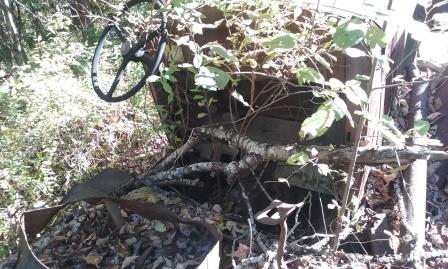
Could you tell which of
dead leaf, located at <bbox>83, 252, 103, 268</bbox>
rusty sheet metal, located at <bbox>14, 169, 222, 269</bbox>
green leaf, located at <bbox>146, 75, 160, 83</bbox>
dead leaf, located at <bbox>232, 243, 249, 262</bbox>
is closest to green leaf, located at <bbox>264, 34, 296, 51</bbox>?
green leaf, located at <bbox>146, 75, 160, 83</bbox>

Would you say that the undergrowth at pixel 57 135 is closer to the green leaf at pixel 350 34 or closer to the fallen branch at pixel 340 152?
the fallen branch at pixel 340 152

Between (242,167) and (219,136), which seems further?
(219,136)

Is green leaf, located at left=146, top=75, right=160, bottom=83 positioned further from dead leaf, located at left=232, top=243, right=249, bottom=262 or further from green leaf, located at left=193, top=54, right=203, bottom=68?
dead leaf, located at left=232, top=243, right=249, bottom=262

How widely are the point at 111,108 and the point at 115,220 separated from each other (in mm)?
1649

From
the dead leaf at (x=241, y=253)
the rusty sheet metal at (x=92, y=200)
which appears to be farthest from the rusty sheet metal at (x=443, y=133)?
the rusty sheet metal at (x=92, y=200)

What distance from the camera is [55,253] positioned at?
2.92 metres

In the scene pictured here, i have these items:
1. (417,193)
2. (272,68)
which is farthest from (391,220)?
(272,68)

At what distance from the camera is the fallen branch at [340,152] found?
2234 mm

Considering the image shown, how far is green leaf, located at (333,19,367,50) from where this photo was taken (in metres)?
1.43

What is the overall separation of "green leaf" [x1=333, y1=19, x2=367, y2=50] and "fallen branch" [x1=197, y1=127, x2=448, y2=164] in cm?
79

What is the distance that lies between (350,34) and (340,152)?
1.15 meters

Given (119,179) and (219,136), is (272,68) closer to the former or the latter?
(219,136)

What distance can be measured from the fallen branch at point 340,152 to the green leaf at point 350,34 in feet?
2.60

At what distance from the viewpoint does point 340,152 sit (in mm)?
2492
